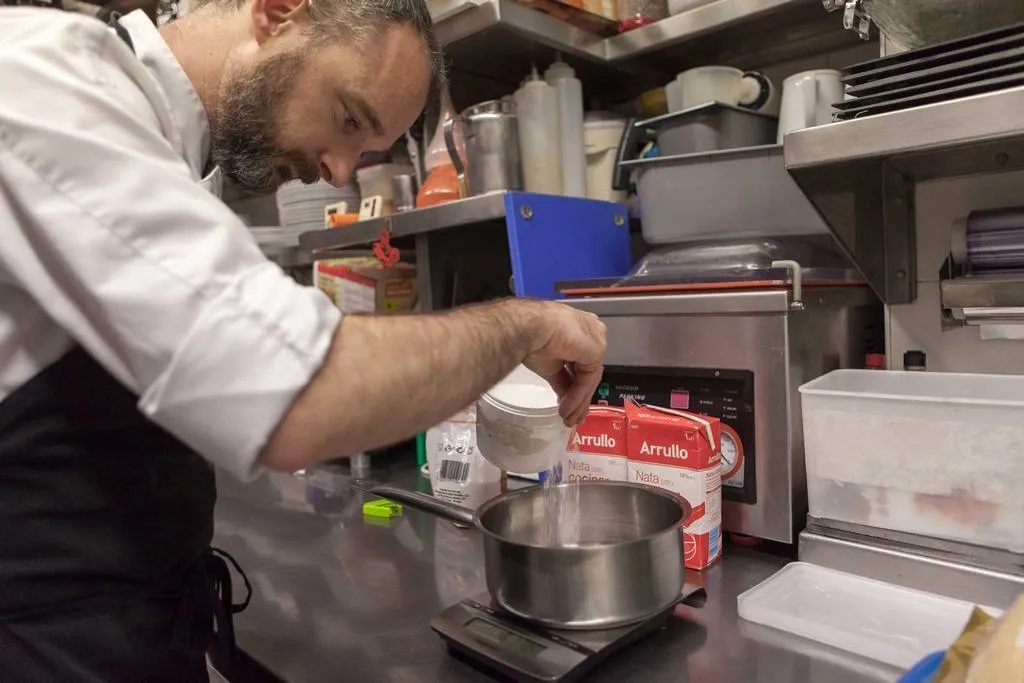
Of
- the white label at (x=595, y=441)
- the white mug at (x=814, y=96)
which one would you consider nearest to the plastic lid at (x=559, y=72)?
the white mug at (x=814, y=96)

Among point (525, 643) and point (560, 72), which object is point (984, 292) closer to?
point (525, 643)

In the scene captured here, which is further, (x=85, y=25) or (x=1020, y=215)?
(x=1020, y=215)

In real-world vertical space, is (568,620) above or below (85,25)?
below

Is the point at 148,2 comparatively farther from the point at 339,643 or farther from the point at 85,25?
Answer: the point at 339,643

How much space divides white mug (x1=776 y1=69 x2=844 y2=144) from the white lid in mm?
558

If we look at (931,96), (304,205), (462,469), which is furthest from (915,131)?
(304,205)

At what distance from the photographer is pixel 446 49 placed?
1.40 m

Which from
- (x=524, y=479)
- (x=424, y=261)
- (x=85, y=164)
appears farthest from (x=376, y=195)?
(x=85, y=164)

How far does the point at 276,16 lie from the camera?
752 millimetres

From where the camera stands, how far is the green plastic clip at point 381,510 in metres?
1.19

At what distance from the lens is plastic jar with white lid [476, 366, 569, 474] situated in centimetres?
92

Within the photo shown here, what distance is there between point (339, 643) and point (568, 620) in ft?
0.89

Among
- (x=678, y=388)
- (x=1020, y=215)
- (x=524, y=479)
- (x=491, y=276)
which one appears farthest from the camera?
(x=491, y=276)

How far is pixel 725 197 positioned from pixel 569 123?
0.36 meters
